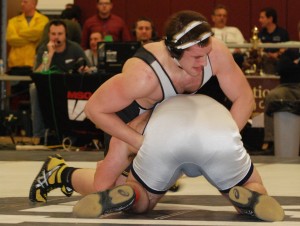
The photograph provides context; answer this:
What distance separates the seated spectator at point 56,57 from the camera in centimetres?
920

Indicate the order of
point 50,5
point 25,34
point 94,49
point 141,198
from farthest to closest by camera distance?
point 50,5, point 25,34, point 94,49, point 141,198

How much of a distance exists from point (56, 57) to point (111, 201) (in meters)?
5.68

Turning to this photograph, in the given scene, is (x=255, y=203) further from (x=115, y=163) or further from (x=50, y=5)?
(x=50, y=5)

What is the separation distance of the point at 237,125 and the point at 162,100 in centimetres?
36

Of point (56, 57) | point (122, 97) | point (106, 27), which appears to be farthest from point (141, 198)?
point (106, 27)

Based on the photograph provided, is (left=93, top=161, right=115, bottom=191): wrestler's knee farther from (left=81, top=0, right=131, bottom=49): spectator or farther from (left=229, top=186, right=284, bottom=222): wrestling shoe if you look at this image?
(left=81, top=0, right=131, bottom=49): spectator

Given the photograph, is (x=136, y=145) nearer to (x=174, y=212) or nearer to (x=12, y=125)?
(x=174, y=212)

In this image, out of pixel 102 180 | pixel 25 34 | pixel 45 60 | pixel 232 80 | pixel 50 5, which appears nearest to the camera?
pixel 232 80

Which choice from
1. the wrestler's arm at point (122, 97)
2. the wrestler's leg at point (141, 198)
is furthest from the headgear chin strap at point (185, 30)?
the wrestler's leg at point (141, 198)

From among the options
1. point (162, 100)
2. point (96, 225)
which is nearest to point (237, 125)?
point (162, 100)

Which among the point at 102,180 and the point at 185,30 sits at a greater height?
the point at 185,30

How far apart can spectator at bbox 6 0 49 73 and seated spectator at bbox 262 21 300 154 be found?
10.2 feet

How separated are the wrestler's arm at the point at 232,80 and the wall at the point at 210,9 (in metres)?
8.03

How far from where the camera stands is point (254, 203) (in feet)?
12.4
